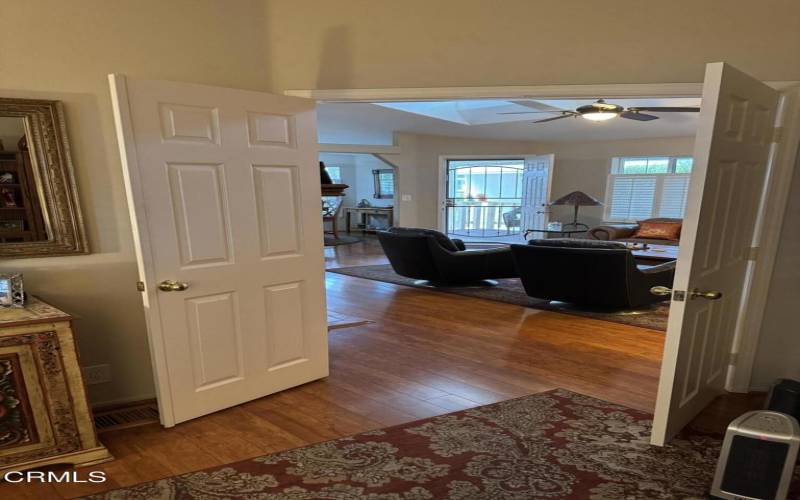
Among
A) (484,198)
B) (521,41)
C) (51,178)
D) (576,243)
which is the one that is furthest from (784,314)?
(484,198)

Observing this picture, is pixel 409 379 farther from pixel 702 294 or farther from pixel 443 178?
pixel 443 178

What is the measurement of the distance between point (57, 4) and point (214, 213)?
124 centimetres

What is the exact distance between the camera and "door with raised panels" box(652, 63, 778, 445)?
1783 mm

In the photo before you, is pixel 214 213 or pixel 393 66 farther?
pixel 393 66

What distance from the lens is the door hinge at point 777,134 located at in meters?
2.32

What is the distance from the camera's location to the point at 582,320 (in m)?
4.19

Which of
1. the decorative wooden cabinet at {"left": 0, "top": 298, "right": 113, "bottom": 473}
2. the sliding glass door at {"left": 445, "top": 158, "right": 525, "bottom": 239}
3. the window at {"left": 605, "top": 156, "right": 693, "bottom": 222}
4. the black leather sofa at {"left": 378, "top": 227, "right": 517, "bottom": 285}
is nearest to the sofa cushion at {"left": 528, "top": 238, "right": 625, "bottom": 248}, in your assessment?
the black leather sofa at {"left": 378, "top": 227, "right": 517, "bottom": 285}

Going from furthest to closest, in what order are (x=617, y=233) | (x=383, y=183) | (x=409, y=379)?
(x=383, y=183), (x=617, y=233), (x=409, y=379)

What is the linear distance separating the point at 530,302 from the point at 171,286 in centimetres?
371

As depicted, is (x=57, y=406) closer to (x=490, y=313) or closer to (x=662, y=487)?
(x=662, y=487)

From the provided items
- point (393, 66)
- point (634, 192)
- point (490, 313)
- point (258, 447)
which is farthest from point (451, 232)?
point (258, 447)

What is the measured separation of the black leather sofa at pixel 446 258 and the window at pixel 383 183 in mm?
6386

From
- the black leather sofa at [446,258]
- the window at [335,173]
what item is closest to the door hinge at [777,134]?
the black leather sofa at [446,258]

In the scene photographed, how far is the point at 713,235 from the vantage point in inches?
78.7
